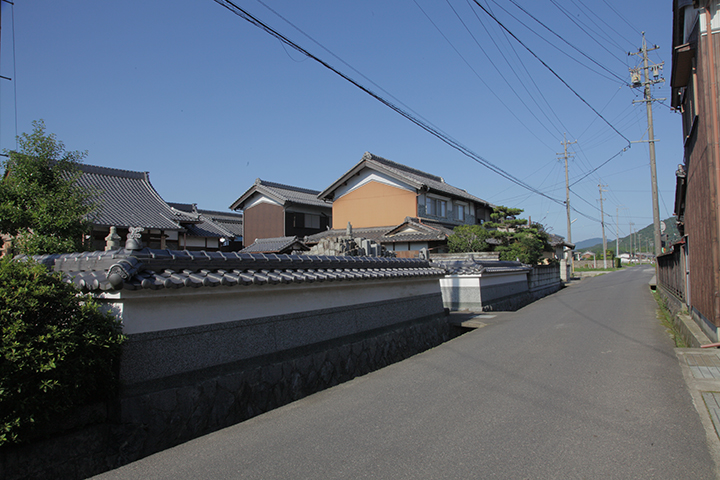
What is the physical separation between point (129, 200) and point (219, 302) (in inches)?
988

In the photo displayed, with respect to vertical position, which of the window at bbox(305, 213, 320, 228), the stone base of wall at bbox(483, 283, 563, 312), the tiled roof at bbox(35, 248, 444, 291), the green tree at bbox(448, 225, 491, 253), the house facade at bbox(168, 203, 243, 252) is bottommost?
the stone base of wall at bbox(483, 283, 563, 312)

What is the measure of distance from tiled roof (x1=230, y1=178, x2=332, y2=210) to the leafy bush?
105 ft

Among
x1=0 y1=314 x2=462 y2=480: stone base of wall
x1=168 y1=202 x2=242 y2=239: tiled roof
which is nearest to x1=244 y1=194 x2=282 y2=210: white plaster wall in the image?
x1=168 y1=202 x2=242 y2=239: tiled roof

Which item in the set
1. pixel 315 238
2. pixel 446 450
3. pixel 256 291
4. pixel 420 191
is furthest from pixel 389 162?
pixel 446 450

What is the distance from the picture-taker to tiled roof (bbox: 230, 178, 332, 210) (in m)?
37.4

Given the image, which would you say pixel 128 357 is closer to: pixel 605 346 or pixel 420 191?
pixel 605 346

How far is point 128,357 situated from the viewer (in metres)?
5.57

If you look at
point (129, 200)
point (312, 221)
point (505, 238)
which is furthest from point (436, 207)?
point (129, 200)

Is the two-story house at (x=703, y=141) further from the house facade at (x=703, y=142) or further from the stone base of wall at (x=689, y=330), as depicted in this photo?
the stone base of wall at (x=689, y=330)

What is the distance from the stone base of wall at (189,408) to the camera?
184 inches

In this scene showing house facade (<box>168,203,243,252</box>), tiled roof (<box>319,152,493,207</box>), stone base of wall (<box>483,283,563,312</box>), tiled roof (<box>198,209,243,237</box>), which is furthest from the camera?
tiled roof (<box>198,209,243,237</box>)

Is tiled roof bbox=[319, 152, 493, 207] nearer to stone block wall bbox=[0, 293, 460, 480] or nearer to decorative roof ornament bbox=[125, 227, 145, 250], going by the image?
stone block wall bbox=[0, 293, 460, 480]

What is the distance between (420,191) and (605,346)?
22011 mm

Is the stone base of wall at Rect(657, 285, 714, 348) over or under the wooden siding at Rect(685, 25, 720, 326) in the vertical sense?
under
